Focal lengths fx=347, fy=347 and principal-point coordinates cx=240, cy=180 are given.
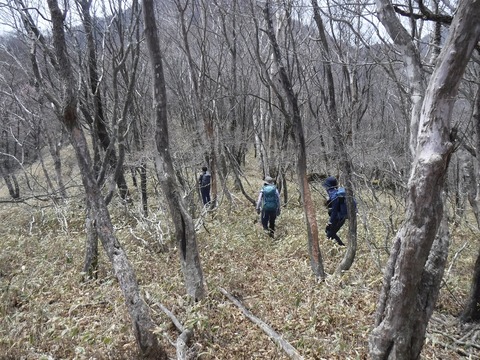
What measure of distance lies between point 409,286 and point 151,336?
2.81 m

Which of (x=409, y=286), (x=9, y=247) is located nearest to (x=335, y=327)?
(x=409, y=286)

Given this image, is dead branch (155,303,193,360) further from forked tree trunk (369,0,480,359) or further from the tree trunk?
the tree trunk

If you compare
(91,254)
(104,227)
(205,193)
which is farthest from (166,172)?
(205,193)

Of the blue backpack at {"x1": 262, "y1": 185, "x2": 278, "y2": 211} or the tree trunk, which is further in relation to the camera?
the blue backpack at {"x1": 262, "y1": 185, "x2": 278, "y2": 211}

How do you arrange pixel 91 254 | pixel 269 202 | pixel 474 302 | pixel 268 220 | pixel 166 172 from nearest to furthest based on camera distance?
pixel 474 302 → pixel 166 172 → pixel 91 254 → pixel 269 202 → pixel 268 220

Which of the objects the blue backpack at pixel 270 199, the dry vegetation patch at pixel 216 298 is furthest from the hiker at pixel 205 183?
the blue backpack at pixel 270 199

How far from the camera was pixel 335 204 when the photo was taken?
7391mm

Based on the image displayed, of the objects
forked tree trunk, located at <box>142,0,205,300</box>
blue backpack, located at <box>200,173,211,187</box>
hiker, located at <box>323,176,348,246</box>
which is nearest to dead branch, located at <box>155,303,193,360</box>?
forked tree trunk, located at <box>142,0,205,300</box>

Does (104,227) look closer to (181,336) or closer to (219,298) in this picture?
(181,336)

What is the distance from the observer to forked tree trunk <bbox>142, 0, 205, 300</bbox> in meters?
4.47

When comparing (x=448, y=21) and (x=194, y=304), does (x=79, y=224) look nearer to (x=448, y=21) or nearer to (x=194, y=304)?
(x=194, y=304)

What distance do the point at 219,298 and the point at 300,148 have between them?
8.77ft

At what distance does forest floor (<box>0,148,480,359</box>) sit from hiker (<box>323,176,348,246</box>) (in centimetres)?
38

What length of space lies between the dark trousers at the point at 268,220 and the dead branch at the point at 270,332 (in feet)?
11.5
